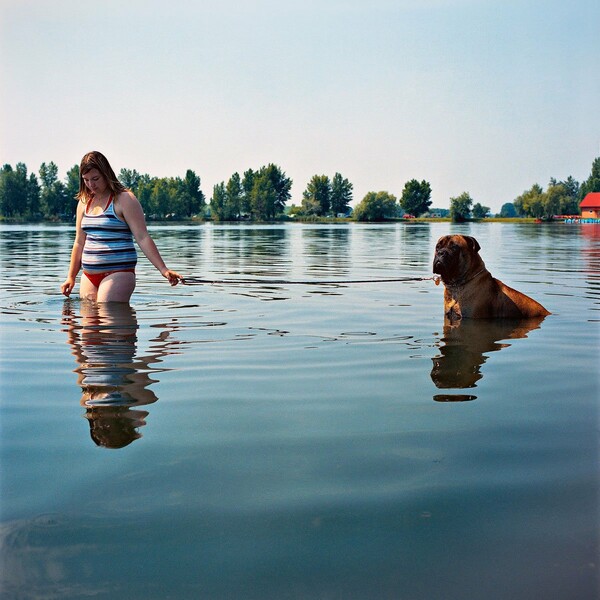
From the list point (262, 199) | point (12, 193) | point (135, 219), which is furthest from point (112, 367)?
point (262, 199)

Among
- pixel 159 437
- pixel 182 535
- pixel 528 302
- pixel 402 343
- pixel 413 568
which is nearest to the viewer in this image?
pixel 413 568

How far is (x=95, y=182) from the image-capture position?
9000mm

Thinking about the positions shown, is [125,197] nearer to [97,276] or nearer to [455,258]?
[97,276]

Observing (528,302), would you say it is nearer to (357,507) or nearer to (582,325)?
(582,325)

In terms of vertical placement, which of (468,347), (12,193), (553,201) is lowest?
(468,347)

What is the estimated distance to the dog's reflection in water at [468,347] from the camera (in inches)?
229

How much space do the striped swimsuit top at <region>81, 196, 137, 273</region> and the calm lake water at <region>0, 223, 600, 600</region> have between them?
53.2 inches

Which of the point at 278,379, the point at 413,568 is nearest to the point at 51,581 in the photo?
the point at 413,568

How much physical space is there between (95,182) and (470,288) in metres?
4.62

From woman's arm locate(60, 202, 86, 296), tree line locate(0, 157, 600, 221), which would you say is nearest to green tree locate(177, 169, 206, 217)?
tree line locate(0, 157, 600, 221)

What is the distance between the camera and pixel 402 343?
7809mm

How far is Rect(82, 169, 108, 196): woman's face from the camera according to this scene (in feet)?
29.2

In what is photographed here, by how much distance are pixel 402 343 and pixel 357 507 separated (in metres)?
4.67

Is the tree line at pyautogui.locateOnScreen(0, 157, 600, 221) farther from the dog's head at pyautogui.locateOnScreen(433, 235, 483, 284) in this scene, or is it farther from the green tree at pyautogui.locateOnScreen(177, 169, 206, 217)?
the dog's head at pyautogui.locateOnScreen(433, 235, 483, 284)
